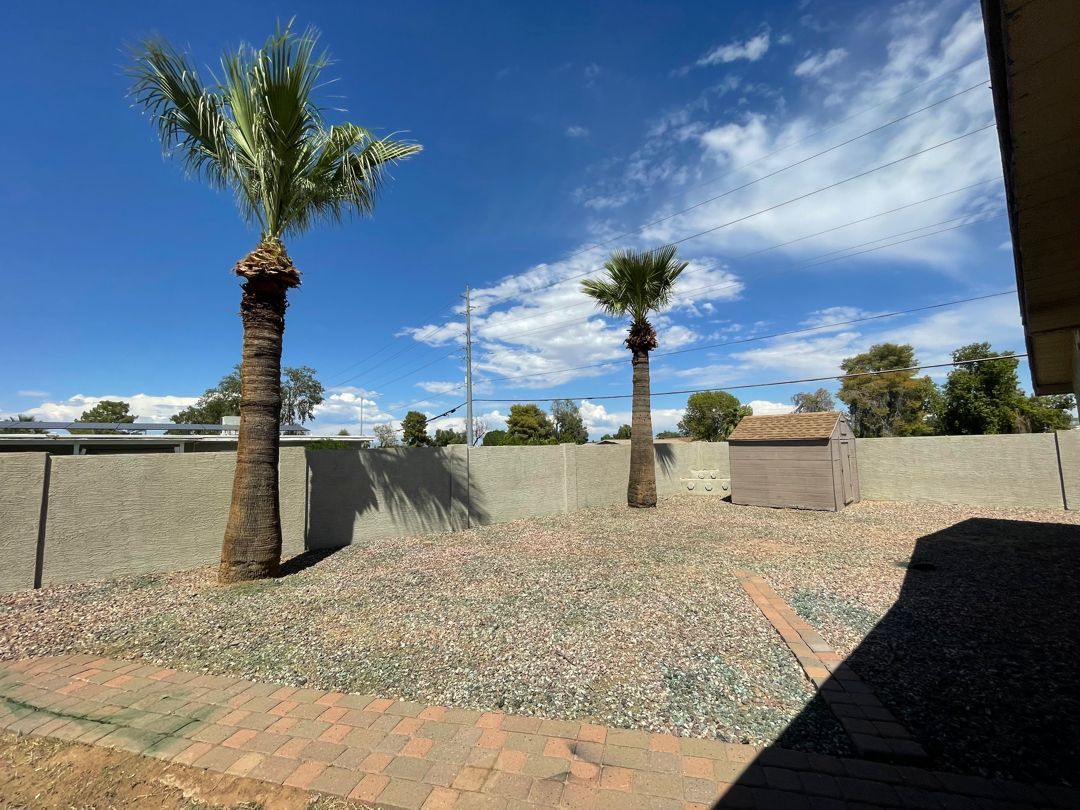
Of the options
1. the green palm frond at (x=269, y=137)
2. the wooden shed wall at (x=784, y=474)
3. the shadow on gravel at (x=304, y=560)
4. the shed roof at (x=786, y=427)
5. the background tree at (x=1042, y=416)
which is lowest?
the shadow on gravel at (x=304, y=560)

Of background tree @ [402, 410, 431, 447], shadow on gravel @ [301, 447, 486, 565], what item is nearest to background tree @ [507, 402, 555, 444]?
background tree @ [402, 410, 431, 447]

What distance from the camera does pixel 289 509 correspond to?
6.94 m

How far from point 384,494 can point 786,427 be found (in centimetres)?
1021

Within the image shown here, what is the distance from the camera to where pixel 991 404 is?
81.0 ft

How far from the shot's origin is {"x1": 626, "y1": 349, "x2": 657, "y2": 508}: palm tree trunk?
1189 cm

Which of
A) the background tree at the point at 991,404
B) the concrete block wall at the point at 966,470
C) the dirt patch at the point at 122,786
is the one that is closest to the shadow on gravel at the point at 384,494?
the dirt patch at the point at 122,786

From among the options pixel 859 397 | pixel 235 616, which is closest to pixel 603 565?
pixel 235 616

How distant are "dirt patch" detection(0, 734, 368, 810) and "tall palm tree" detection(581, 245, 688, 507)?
1048 centimetres

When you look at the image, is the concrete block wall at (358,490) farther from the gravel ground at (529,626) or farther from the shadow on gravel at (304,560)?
the gravel ground at (529,626)

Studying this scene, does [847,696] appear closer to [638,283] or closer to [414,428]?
[638,283]

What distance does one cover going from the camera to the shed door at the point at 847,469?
1184 centimetres

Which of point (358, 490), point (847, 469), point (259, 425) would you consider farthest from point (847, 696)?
point (847, 469)

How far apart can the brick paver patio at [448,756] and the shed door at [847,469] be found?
1118 centimetres

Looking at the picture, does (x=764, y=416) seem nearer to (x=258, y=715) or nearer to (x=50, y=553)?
(x=258, y=715)
